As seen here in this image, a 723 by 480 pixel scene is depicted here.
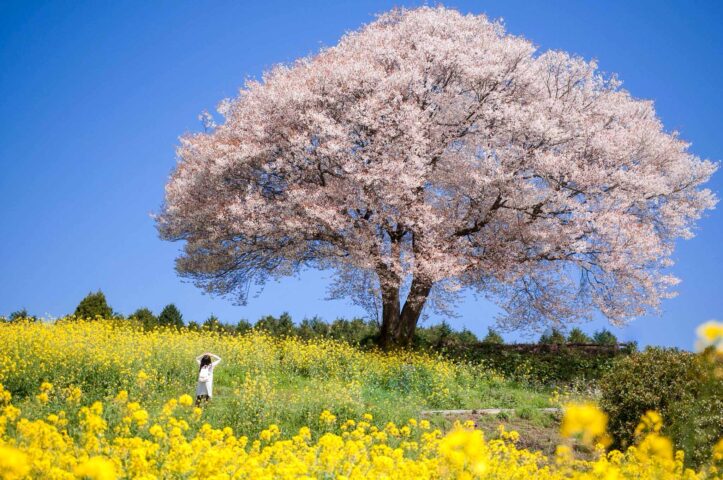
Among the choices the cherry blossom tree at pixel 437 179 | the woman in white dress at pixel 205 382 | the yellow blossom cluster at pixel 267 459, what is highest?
the cherry blossom tree at pixel 437 179

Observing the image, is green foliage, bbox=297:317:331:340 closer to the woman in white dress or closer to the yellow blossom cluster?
the woman in white dress

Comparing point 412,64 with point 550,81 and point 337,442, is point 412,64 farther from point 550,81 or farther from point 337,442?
point 337,442

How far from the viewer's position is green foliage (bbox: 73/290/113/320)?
851 inches

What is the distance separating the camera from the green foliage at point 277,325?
22.3 metres

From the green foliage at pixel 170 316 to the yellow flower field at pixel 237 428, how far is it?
5.93 feet

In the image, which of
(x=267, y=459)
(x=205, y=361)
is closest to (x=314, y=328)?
(x=205, y=361)

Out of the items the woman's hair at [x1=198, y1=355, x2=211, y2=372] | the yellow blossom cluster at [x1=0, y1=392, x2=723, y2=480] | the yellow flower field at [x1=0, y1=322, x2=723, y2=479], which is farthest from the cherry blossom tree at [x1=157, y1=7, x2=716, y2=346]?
the yellow blossom cluster at [x1=0, y1=392, x2=723, y2=480]

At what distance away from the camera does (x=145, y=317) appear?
71.1 ft

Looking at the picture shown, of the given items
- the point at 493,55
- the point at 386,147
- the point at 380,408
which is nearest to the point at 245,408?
the point at 380,408

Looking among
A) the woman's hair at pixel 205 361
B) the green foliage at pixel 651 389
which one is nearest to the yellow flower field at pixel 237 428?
the green foliage at pixel 651 389

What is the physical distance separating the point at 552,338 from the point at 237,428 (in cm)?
1542

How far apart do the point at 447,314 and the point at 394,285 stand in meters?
3.25

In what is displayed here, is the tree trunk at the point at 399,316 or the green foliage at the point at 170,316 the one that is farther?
the green foliage at the point at 170,316

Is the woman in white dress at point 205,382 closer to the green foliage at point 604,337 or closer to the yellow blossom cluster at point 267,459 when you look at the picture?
the yellow blossom cluster at point 267,459
